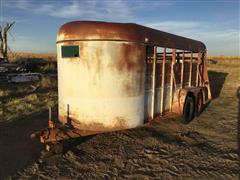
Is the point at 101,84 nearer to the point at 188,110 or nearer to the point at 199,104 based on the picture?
the point at 188,110

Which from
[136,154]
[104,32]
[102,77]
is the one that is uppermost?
[104,32]

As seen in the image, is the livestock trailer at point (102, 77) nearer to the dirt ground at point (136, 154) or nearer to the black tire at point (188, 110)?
the dirt ground at point (136, 154)

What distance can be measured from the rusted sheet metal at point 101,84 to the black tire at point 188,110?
248 cm

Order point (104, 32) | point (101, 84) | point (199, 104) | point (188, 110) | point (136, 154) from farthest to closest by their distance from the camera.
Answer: point (199, 104) → point (188, 110) → point (136, 154) → point (101, 84) → point (104, 32)

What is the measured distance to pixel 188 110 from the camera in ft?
26.4

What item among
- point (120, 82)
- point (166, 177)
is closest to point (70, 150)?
point (120, 82)

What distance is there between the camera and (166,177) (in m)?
4.48

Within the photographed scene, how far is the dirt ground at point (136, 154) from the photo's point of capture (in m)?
4.63

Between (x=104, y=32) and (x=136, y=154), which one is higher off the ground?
(x=104, y=32)

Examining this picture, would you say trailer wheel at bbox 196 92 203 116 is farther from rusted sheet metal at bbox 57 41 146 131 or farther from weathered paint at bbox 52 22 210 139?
rusted sheet metal at bbox 57 41 146 131

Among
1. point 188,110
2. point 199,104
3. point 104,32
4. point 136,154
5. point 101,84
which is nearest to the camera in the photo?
point 104,32

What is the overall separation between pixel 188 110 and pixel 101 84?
146 inches

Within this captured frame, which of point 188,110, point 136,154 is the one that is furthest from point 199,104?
point 136,154

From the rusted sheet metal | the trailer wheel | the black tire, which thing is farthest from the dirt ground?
the trailer wheel
